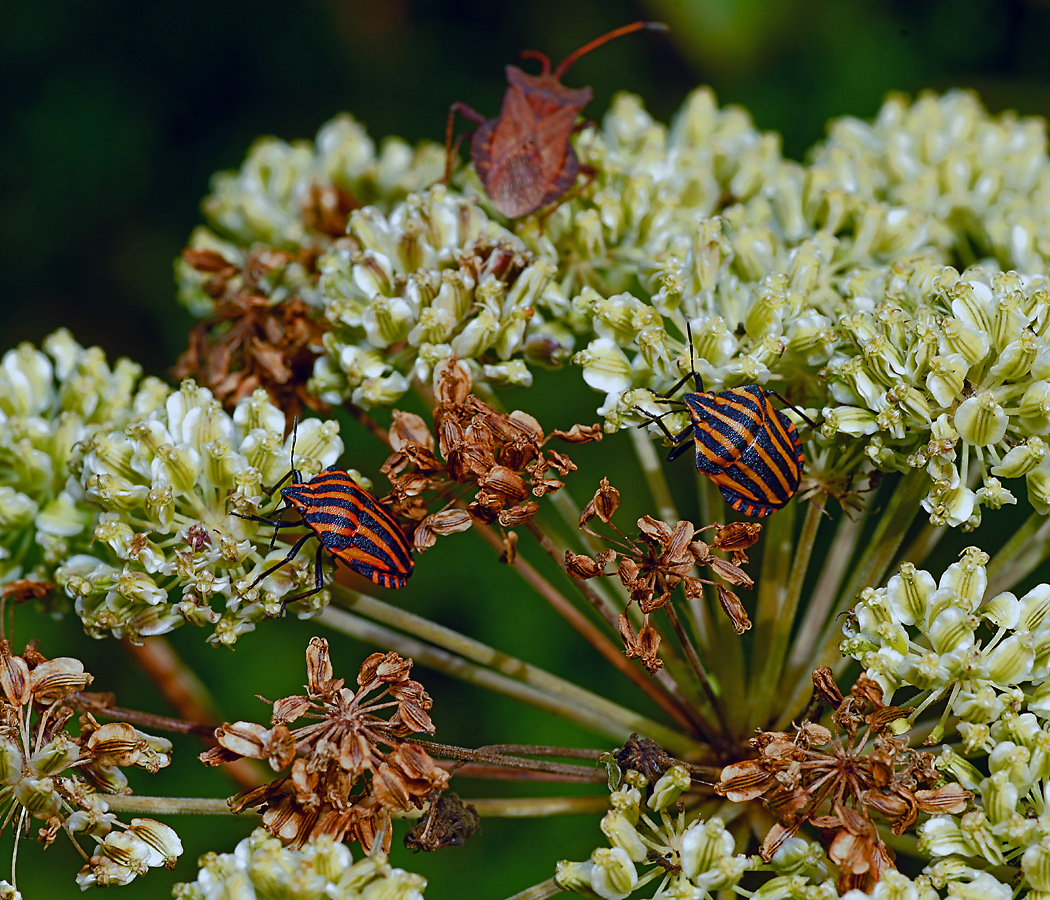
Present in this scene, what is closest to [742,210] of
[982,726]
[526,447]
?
[526,447]

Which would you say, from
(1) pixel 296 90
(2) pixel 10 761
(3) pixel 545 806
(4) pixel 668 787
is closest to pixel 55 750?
(2) pixel 10 761

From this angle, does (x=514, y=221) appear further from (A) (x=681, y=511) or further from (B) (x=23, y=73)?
(B) (x=23, y=73)

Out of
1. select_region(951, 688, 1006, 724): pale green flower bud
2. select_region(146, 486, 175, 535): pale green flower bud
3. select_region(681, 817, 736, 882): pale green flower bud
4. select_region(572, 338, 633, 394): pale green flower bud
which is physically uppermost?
select_region(146, 486, 175, 535): pale green flower bud

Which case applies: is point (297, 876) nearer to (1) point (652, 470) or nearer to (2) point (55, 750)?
(2) point (55, 750)

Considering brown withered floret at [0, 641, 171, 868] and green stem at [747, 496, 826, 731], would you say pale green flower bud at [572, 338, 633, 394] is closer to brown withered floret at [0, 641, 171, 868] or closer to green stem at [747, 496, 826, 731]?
green stem at [747, 496, 826, 731]

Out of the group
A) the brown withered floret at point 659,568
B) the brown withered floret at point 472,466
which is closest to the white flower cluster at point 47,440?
the brown withered floret at point 472,466

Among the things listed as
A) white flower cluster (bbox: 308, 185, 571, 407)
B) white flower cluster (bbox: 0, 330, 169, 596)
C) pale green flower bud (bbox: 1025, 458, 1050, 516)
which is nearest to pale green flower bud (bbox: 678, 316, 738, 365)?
white flower cluster (bbox: 308, 185, 571, 407)

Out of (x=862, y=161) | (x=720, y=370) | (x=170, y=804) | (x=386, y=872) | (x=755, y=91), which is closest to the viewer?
(x=386, y=872)
